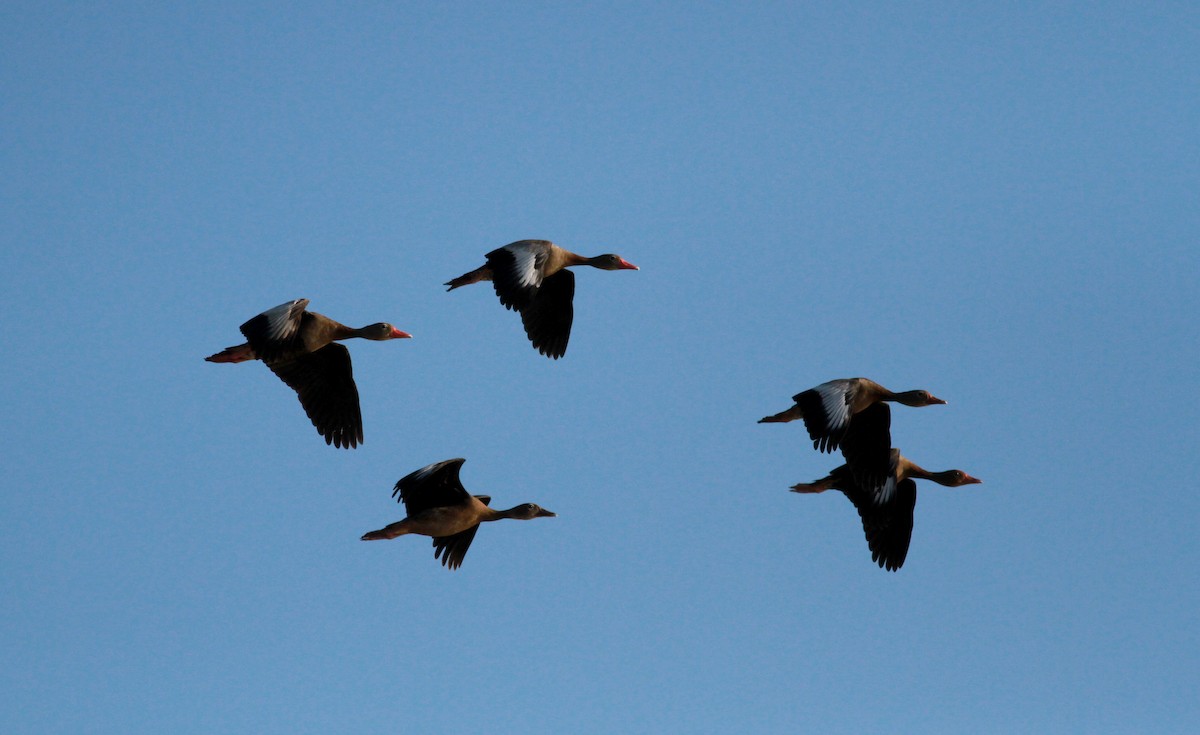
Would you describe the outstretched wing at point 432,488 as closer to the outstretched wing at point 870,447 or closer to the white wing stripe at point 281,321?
the white wing stripe at point 281,321

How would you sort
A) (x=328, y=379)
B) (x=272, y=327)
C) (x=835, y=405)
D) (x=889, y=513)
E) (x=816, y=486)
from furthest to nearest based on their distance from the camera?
(x=816, y=486), (x=889, y=513), (x=328, y=379), (x=835, y=405), (x=272, y=327)

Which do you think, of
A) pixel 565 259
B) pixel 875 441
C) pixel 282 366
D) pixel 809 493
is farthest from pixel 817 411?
pixel 282 366

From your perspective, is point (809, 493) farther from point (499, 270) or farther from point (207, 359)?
point (207, 359)

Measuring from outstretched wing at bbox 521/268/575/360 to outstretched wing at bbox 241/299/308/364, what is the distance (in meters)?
3.83

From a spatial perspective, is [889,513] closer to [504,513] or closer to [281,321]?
[504,513]

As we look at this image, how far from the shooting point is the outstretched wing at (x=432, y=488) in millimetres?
21688

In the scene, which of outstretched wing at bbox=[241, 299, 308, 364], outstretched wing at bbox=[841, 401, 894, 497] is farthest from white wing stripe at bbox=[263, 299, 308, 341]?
outstretched wing at bbox=[841, 401, 894, 497]

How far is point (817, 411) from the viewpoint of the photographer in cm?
2198

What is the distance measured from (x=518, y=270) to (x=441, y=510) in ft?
10.2

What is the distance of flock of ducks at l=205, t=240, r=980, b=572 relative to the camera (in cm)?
2180

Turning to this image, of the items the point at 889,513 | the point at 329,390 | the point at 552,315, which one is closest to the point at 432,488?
the point at 329,390

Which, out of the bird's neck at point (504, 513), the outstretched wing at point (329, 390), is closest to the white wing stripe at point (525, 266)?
A: the outstretched wing at point (329, 390)

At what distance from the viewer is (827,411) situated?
22.0 m

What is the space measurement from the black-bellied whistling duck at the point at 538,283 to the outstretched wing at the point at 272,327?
254 cm
